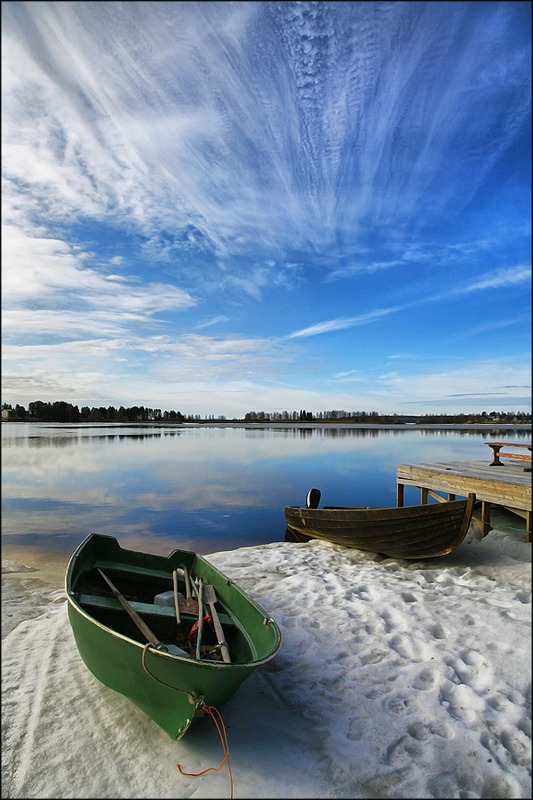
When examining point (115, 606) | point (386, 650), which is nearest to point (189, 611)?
point (115, 606)

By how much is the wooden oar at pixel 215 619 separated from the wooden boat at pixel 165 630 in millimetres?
11

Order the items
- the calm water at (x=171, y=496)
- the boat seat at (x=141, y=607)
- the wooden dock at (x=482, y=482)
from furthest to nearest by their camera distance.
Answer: the calm water at (x=171, y=496) → the wooden dock at (x=482, y=482) → the boat seat at (x=141, y=607)

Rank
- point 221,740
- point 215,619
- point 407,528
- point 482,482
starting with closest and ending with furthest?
1. point 221,740
2. point 215,619
3. point 482,482
4. point 407,528

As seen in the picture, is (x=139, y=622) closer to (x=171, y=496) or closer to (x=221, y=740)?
(x=221, y=740)

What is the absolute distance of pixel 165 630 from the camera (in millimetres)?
4684

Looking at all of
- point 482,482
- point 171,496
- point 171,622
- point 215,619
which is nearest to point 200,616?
point 215,619

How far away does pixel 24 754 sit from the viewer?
3.34 meters

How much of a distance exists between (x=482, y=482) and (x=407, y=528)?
1.44 m

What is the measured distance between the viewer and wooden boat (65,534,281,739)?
3.24m

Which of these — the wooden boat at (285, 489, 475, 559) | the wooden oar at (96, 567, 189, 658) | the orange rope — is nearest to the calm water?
the wooden oar at (96, 567, 189, 658)

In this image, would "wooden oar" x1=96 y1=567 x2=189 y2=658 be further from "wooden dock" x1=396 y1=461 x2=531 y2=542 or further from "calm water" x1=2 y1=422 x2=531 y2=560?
"wooden dock" x1=396 y1=461 x2=531 y2=542

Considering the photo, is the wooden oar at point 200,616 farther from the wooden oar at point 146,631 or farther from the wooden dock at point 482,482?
the wooden dock at point 482,482

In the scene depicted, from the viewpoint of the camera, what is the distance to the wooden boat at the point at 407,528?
24.3 ft

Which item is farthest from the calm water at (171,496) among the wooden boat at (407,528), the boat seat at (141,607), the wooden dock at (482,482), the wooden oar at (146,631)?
the wooden dock at (482,482)
